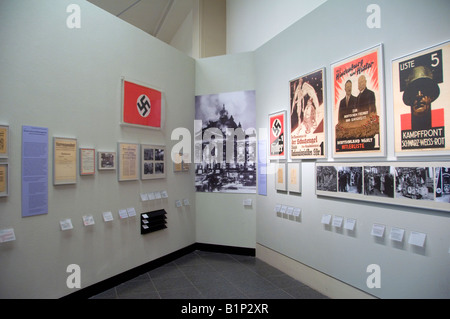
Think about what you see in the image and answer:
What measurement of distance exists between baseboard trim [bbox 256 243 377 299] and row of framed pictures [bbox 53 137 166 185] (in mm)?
2309

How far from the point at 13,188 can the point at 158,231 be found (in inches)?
83.8

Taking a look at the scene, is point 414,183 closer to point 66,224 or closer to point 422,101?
point 422,101

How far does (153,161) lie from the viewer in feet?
13.1

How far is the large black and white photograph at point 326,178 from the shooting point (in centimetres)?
297

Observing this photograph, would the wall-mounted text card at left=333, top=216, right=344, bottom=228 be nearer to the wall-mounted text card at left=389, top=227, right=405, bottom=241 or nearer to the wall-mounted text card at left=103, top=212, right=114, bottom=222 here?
the wall-mounted text card at left=389, top=227, right=405, bottom=241

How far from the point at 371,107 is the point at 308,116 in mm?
891

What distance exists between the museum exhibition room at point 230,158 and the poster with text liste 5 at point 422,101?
0.01 metres

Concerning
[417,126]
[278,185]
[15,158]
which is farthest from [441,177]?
[15,158]

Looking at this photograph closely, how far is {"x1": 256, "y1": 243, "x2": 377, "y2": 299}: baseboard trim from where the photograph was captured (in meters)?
2.76

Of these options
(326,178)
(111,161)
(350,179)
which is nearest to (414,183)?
(350,179)

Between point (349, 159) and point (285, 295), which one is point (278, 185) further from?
point (285, 295)

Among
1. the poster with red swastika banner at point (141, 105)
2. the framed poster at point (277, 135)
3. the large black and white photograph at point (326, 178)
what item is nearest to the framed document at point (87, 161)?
the poster with red swastika banner at point (141, 105)

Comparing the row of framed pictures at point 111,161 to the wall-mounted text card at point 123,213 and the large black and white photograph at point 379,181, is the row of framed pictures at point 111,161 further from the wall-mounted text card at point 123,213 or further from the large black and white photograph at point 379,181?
the large black and white photograph at point 379,181
